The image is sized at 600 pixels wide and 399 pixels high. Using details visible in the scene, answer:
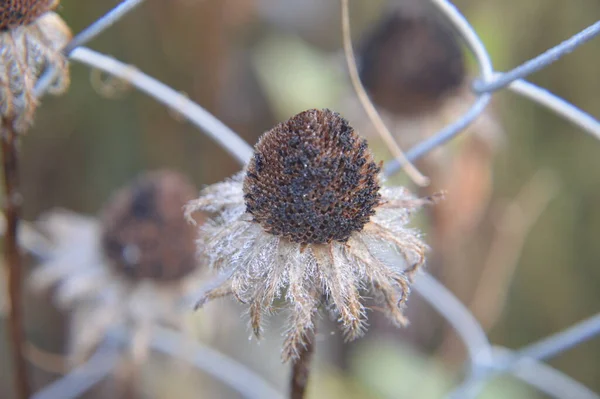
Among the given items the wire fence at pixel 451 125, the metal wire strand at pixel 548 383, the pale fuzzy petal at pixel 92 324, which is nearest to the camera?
the wire fence at pixel 451 125

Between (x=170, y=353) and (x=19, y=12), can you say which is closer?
(x=19, y=12)

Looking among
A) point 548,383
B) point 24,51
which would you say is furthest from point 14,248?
point 548,383

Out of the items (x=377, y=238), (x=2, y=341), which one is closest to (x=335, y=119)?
(x=377, y=238)

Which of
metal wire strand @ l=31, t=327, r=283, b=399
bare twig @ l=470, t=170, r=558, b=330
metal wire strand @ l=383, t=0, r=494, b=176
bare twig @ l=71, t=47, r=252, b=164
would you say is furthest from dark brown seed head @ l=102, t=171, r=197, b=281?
bare twig @ l=470, t=170, r=558, b=330

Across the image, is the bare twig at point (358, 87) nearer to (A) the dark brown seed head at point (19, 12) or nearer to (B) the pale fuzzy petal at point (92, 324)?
(A) the dark brown seed head at point (19, 12)

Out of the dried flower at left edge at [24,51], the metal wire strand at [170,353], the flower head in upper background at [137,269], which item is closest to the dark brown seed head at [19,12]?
the dried flower at left edge at [24,51]

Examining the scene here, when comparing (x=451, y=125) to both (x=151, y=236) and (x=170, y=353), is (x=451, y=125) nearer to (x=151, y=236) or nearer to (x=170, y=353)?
(x=151, y=236)

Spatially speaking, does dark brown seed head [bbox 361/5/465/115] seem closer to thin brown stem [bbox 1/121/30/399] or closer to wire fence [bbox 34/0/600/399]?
wire fence [bbox 34/0/600/399]
